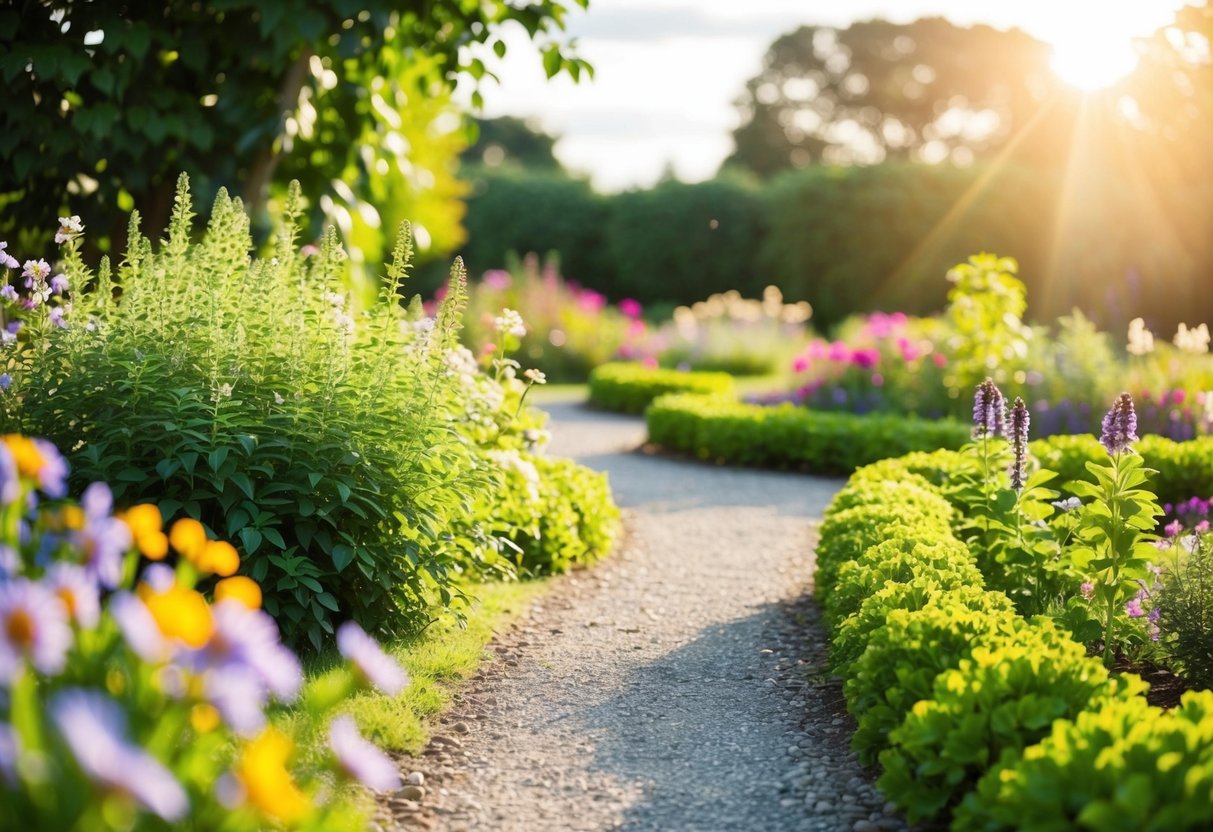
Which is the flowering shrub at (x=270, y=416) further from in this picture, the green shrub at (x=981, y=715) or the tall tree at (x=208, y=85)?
the green shrub at (x=981, y=715)

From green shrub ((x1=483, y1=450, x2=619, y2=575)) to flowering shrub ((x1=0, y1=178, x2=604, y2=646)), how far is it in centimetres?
79

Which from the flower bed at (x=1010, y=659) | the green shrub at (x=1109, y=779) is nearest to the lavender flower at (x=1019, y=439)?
the flower bed at (x=1010, y=659)

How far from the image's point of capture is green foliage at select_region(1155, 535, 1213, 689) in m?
3.65

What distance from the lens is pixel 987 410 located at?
4.49 m

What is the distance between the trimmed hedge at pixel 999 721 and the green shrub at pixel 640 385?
7.98m

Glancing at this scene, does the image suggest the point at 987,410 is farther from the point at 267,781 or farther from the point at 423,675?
the point at 267,781

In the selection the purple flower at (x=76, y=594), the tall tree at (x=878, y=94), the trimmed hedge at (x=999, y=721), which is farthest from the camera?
the tall tree at (x=878, y=94)

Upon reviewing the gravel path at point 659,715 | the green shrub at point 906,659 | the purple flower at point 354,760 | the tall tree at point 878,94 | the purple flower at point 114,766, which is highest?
the tall tree at point 878,94

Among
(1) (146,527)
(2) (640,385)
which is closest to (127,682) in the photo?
(1) (146,527)

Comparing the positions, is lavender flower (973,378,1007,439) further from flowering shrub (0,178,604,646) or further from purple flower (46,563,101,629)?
purple flower (46,563,101,629)

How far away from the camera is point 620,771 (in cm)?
334

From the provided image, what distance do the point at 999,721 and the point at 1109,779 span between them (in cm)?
38

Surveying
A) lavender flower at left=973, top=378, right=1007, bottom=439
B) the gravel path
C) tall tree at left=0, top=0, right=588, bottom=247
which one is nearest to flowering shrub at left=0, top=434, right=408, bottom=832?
the gravel path

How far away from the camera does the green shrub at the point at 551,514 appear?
5.34 meters
